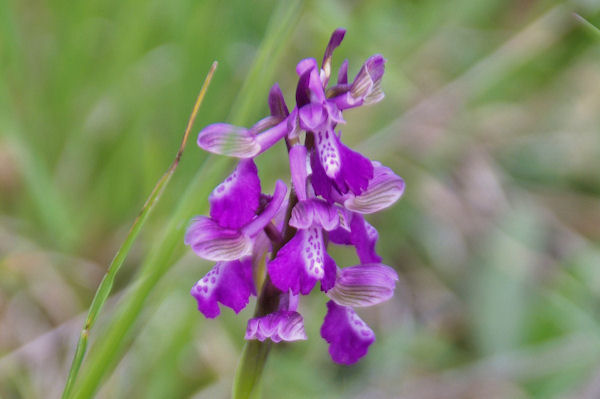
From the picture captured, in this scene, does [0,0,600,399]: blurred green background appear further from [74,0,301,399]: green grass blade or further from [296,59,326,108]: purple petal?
[296,59,326,108]: purple petal

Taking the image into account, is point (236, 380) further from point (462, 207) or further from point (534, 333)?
point (462, 207)

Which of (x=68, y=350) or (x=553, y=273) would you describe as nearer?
(x=68, y=350)

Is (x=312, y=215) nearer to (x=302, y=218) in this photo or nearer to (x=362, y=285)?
(x=302, y=218)

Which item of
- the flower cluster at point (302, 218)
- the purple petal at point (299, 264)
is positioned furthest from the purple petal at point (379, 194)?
the purple petal at point (299, 264)

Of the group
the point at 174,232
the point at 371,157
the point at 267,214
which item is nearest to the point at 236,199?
the point at 267,214

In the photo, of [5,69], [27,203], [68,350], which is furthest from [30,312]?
[5,69]

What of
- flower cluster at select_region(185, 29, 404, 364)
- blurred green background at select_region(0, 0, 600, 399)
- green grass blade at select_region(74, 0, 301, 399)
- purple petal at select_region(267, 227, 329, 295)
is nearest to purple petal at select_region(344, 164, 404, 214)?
flower cluster at select_region(185, 29, 404, 364)
